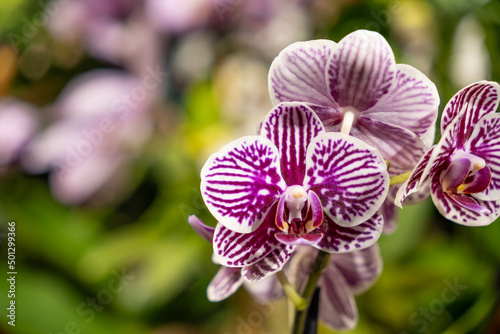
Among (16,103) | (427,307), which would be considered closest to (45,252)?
(16,103)

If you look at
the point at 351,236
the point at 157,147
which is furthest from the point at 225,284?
the point at 157,147

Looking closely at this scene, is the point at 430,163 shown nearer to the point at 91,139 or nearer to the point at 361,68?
the point at 361,68

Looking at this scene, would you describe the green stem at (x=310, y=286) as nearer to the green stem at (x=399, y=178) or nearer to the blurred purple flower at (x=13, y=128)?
the green stem at (x=399, y=178)

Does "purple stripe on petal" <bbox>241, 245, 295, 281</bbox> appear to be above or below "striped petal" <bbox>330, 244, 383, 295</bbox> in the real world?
above

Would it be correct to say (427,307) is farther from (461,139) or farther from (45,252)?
(45,252)

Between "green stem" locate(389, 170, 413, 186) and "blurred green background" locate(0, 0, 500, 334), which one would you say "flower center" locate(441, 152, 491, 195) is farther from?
"blurred green background" locate(0, 0, 500, 334)

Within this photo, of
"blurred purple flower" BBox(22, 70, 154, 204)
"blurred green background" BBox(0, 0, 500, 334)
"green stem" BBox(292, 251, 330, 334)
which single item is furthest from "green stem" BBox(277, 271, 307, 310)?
"blurred purple flower" BBox(22, 70, 154, 204)
